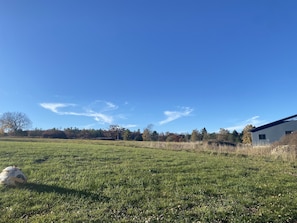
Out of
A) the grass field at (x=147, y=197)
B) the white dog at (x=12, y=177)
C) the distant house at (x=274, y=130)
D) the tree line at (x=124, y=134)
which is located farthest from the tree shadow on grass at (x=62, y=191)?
the tree line at (x=124, y=134)

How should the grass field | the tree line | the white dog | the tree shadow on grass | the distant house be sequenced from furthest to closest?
the tree line
the distant house
the white dog
the tree shadow on grass
the grass field

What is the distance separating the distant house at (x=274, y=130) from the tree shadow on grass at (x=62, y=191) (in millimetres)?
41019

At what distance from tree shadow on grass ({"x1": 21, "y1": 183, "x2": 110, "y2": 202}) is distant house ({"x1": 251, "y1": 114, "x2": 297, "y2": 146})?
41.0 metres

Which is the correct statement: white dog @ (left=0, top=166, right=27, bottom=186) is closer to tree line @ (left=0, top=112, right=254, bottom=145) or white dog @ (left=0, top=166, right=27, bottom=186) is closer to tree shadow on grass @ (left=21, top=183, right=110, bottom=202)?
tree shadow on grass @ (left=21, top=183, right=110, bottom=202)

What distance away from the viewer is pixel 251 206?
724 centimetres

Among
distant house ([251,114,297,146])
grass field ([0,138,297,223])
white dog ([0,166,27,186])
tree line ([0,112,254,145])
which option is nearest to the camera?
grass field ([0,138,297,223])

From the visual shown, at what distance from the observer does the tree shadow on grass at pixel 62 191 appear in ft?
25.6

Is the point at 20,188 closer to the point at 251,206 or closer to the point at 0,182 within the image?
the point at 0,182

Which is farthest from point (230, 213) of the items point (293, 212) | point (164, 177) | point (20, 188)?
point (20, 188)

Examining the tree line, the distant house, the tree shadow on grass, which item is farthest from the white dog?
the tree line

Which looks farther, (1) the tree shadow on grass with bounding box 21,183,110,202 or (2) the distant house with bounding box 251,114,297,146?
(2) the distant house with bounding box 251,114,297,146

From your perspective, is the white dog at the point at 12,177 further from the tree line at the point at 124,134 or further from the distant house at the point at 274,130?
the tree line at the point at 124,134

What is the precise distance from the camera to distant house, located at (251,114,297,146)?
44250 millimetres

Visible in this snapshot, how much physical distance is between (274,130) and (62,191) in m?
44.7
